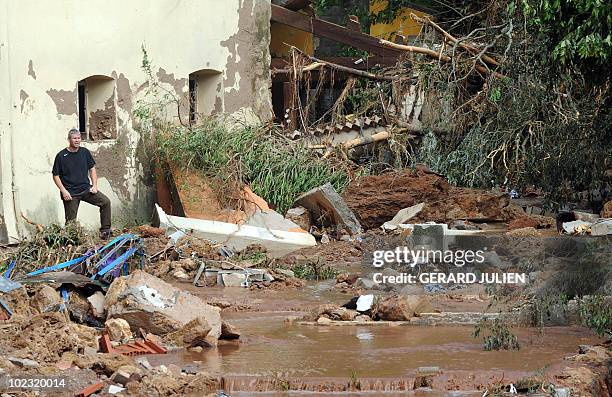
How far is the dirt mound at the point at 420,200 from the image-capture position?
19641mm

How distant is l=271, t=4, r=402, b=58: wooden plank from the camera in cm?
2295

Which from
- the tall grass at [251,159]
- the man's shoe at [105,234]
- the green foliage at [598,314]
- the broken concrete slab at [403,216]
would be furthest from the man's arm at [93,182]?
the green foliage at [598,314]

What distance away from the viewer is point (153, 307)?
12.4 metres

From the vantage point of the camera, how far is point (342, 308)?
13.8 meters

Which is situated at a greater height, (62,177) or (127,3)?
(127,3)

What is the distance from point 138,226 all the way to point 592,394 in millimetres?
9914

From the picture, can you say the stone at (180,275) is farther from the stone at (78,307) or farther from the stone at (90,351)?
the stone at (90,351)

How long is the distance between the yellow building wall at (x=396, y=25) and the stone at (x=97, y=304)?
45.2 ft

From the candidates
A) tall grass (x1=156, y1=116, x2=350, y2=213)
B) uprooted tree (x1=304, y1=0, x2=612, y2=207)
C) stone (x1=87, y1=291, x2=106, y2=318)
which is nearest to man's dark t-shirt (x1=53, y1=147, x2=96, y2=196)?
tall grass (x1=156, y1=116, x2=350, y2=213)

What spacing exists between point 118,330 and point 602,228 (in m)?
7.47

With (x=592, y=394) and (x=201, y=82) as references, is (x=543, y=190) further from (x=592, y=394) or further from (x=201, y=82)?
(x=592, y=394)

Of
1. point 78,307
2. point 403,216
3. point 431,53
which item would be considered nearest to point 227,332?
point 78,307

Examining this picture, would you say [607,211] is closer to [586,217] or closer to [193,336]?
[586,217]

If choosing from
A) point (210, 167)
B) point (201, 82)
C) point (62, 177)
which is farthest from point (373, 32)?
point (62, 177)
